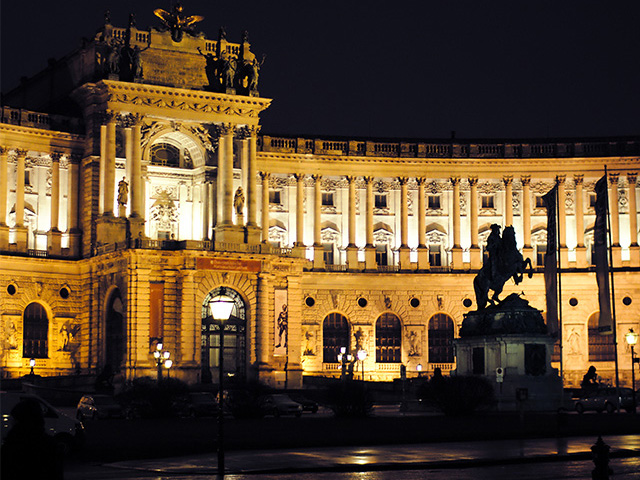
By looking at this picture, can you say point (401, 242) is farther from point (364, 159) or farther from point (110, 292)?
point (110, 292)

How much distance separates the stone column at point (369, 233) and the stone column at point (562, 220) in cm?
1525

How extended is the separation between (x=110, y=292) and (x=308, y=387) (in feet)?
50.2

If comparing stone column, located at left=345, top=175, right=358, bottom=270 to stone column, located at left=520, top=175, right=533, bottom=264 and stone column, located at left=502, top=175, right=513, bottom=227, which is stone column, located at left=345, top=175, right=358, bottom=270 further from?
stone column, located at left=520, top=175, right=533, bottom=264

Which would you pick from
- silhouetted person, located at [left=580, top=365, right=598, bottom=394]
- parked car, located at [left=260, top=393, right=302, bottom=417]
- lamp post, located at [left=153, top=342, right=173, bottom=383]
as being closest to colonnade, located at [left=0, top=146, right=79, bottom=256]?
lamp post, located at [left=153, top=342, right=173, bottom=383]

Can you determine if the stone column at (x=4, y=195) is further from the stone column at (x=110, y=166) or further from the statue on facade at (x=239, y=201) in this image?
the statue on facade at (x=239, y=201)

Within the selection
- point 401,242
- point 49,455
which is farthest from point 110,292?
point 49,455

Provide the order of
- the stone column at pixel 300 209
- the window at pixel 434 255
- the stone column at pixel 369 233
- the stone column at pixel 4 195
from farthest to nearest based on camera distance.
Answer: the window at pixel 434 255
the stone column at pixel 369 233
the stone column at pixel 300 209
the stone column at pixel 4 195

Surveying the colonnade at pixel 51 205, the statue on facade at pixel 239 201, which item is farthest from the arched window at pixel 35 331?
the statue on facade at pixel 239 201

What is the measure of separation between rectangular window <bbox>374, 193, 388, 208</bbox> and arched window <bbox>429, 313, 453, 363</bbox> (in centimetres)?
1001

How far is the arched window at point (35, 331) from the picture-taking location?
78.2m

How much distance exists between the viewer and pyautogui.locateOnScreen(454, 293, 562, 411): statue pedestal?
49.5m

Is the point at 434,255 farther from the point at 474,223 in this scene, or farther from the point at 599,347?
the point at 599,347

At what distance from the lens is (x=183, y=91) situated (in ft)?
266

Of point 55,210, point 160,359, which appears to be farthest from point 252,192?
point 160,359
